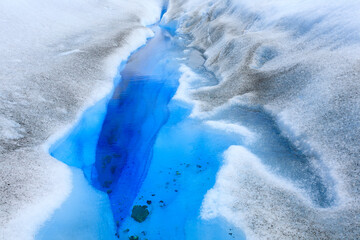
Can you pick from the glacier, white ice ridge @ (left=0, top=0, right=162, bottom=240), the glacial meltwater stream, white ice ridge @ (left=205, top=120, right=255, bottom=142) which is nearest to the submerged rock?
the glacial meltwater stream

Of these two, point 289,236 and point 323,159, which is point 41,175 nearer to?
point 289,236

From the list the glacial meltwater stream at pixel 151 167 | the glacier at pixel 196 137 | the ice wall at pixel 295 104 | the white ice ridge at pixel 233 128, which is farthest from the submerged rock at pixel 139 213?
the white ice ridge at pixel 233 128

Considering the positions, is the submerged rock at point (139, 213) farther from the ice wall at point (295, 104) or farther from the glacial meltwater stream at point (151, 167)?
the ice wall at point (295, 104)

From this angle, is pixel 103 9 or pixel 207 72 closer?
pixel 207 72

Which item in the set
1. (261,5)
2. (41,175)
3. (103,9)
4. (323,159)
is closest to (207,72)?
(261,5)

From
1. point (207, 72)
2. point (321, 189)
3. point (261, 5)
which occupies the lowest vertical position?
point (207, 72)

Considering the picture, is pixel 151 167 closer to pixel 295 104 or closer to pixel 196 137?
pixel 196 137
